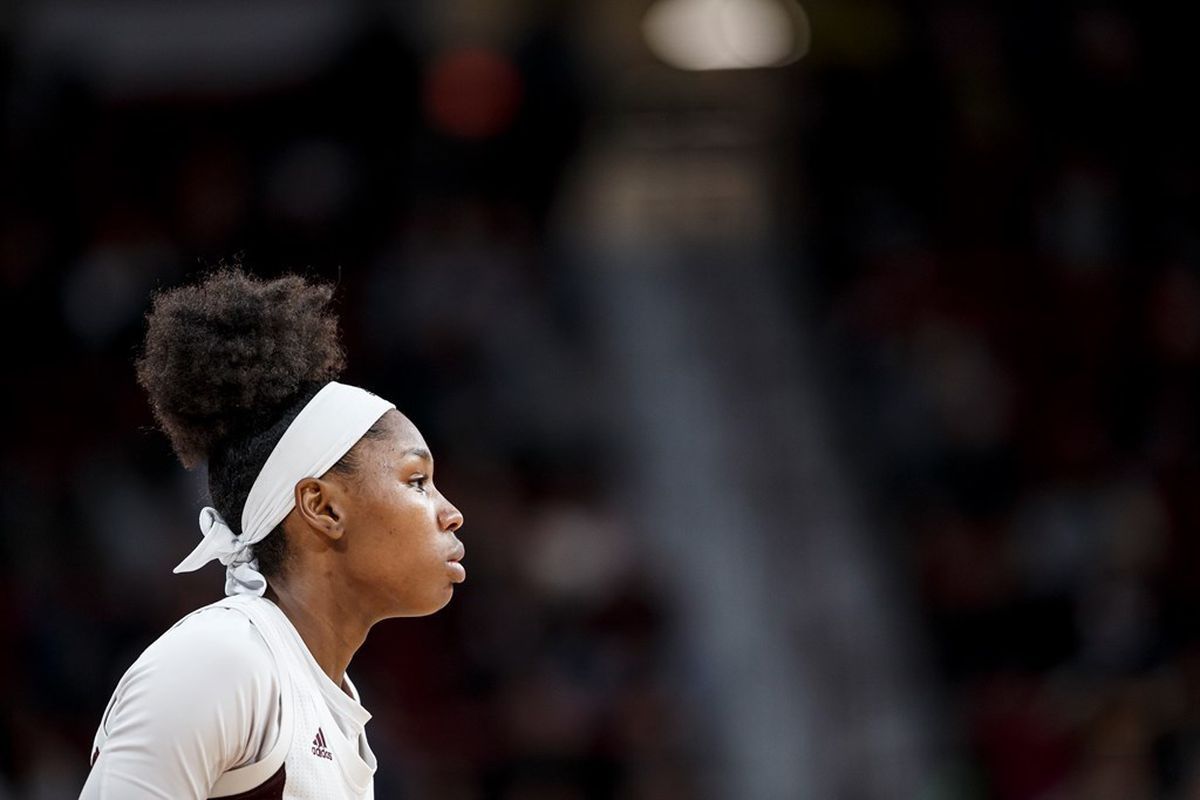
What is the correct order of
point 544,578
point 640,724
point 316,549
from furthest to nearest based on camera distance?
point 544,578 → point 640,724 → point 316,549

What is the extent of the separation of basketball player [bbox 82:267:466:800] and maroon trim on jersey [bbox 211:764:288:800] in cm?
7

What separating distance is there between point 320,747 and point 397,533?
0.36 meters

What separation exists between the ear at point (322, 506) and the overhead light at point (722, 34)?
44.9 ft

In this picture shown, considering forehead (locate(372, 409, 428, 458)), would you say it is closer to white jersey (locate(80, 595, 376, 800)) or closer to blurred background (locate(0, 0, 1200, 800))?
white jersey (locate(80, 595, 376, 800))

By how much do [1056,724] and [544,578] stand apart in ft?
9.56

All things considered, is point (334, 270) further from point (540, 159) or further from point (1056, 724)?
point (1056, 724)

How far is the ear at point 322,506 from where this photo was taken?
287cm

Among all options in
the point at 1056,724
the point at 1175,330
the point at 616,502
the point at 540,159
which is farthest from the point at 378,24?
the point at 1056,724

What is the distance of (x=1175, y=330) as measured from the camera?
37.2ft

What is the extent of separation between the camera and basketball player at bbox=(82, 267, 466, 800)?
2852 mm

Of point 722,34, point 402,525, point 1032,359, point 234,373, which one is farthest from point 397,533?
point 722,34

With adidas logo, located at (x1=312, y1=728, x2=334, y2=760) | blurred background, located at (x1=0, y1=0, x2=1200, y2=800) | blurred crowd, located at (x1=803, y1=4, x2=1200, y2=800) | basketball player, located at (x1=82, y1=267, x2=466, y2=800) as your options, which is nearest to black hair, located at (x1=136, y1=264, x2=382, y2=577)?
basketball player, located at (x1=82, y1=267, x2=466, y2=800)

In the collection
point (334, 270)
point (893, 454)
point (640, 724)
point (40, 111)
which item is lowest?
point (640, 724)

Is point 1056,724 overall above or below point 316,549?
below
